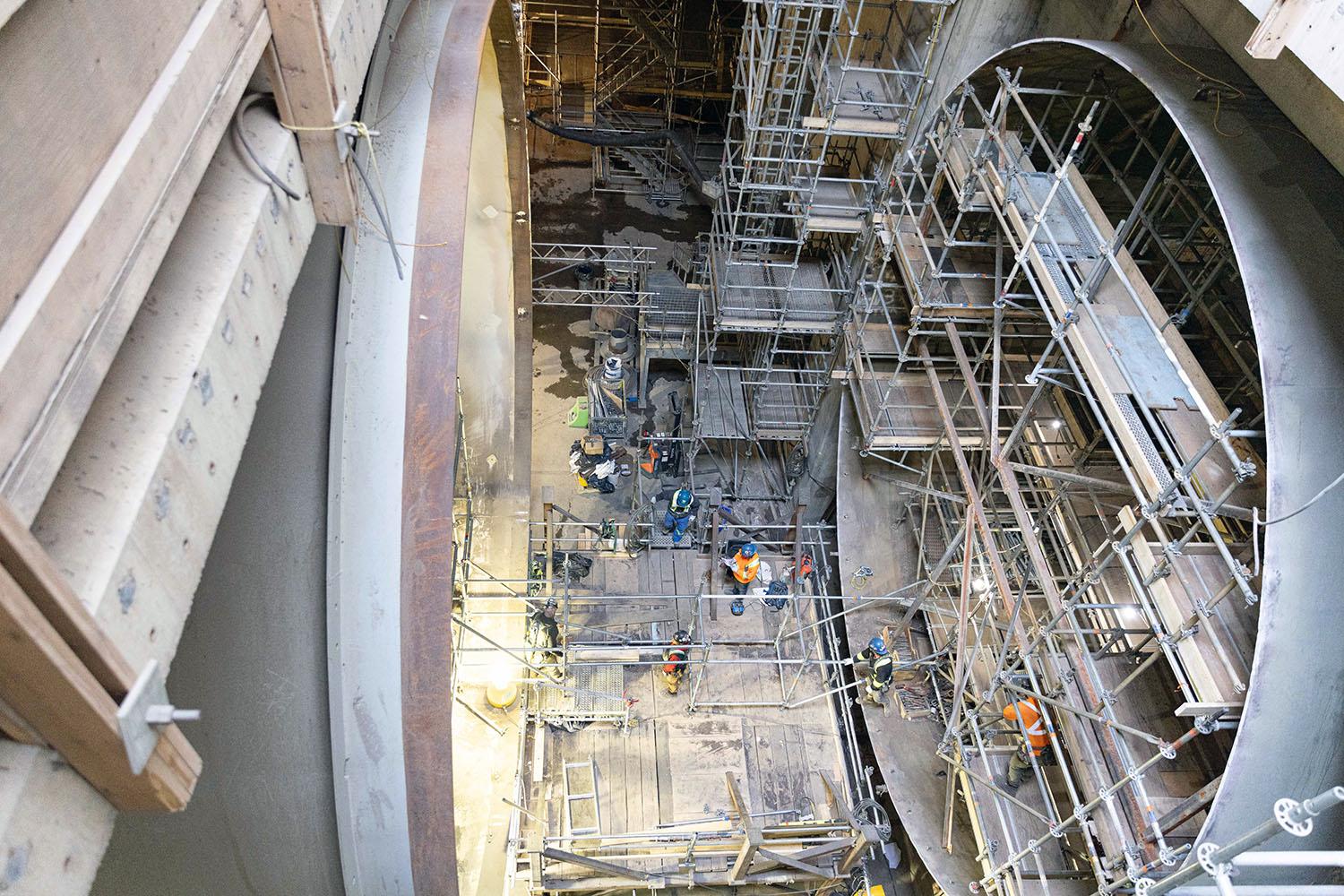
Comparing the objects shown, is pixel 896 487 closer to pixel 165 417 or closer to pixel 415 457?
pixel 415 457

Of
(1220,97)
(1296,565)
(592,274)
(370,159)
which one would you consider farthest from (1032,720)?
(592,274)

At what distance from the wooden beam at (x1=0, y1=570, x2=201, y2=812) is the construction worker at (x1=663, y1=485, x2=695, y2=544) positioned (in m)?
10.5

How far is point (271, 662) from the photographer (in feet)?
12.9

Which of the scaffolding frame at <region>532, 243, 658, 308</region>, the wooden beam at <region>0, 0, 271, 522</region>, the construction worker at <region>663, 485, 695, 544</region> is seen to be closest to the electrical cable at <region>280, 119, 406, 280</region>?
the wooden beam at <region>0, 0, 271, 522</region>

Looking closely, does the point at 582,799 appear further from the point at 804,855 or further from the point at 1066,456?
the point at 1066,456

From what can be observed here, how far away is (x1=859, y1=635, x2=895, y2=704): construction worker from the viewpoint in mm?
10461

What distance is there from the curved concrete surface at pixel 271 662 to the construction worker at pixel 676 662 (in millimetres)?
6521

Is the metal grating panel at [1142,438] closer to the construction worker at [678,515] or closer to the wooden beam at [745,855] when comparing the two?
the wooden beam at [745,855]

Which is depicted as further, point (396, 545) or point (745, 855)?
point (745, 855)

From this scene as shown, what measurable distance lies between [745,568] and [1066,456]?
4660 mm

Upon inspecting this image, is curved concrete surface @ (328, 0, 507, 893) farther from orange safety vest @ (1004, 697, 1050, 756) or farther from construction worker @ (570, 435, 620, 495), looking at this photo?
construction worker @ (570, 435, 620, 495)

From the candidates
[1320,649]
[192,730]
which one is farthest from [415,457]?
[1320,649]

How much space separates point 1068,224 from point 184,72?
8386mm

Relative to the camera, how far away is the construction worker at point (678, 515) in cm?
1256
